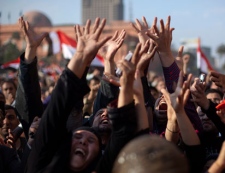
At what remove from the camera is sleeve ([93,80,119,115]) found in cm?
464

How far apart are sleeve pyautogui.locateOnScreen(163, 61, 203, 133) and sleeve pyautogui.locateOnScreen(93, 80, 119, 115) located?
45cm

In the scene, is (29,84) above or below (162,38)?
below

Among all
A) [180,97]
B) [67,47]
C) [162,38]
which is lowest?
[67,47]

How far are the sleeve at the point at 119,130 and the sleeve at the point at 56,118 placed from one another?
22 centimetres

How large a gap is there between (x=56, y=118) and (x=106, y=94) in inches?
61.4

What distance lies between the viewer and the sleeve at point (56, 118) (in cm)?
313

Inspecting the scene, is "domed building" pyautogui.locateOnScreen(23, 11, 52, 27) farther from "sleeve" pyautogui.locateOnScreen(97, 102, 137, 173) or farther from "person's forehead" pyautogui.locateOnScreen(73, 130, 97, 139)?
"sleeve" pyautogui.locateOnScreen(97, 102, 137, 173)

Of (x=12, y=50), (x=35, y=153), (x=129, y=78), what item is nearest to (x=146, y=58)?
(x=129, y=78)

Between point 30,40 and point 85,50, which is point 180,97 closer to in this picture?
point 85,50

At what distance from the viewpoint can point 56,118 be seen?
3.14 m

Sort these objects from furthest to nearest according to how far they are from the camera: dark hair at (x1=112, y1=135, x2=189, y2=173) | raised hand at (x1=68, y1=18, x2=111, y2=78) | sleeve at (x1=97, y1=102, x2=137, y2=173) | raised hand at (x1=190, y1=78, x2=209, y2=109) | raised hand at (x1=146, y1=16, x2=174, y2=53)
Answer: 1. raised hand at (x1=146, y1=16, x2=174, y2=53)
2. raised hand at (x1=190, y1=78, x2=209, y2=109)
3. raised hand at (x1=68, y1=18, x2=111, y2=78)
4. sleeve at (x1=97, y1=102, x2=137, y2=173)
5. dark hair at (x1=112, y1=135, x2=189, y2=173)

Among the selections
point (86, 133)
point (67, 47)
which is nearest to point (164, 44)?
point (86, 133)

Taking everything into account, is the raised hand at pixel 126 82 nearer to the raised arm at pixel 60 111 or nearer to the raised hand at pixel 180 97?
the raised arm at pixel 60 111

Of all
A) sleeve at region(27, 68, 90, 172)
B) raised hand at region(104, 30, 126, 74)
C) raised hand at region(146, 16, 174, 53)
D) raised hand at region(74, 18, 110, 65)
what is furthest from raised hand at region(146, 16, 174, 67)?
sleeve at region(27, 68, 90, 172)
